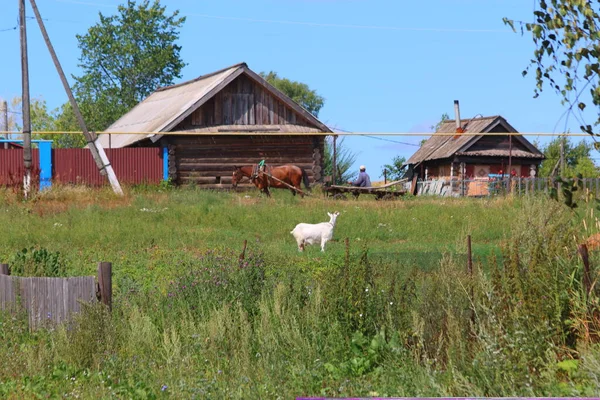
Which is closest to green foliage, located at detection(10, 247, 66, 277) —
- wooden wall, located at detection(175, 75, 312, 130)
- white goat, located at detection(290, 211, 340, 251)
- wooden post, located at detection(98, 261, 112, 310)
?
wooden post, located at detection(98, 261, 112, 310)

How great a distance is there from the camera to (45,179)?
31047 millimetres

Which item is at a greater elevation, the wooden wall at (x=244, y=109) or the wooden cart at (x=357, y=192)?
the wooden wall at (x=244, y=109)

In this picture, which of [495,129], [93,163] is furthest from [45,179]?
[495,129]

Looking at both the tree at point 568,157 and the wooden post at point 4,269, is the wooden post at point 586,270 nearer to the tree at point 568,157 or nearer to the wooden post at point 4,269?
the wooden post at point 4,269

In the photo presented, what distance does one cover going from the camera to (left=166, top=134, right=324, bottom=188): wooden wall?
32.8m

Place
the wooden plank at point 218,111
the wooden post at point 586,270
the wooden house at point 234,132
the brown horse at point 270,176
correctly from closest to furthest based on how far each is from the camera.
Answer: the wooden post at point 586,270
the brown horse at point 270,176
the wooden house at point 234,132
the wooden plank at point 218,111

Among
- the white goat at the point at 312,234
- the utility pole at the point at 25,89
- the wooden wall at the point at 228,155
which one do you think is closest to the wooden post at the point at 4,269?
the white goat at the point at 312,234

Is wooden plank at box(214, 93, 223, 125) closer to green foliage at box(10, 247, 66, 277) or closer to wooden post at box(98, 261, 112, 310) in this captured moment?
green foliage at box(10, 247, 66, 277)

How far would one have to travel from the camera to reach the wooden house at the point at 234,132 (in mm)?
32594

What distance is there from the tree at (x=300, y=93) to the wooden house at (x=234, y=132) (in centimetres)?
4591

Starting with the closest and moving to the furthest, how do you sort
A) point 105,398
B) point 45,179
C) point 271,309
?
point 105,398 → point 271,309 → point 45,179

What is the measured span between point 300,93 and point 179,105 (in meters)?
47.2

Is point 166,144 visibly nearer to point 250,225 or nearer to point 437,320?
point 250,225

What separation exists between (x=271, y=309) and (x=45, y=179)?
890 inches
